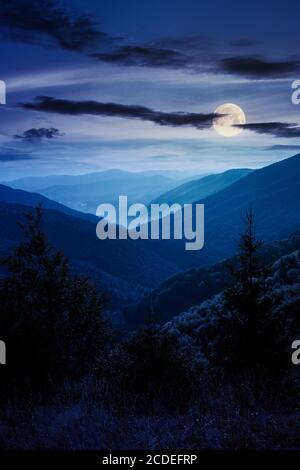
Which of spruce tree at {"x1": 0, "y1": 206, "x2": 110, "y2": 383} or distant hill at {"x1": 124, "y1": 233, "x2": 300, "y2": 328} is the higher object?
spruce tree at {"x1": 0, "y1": 206, "x2": 110, "y2": 383}

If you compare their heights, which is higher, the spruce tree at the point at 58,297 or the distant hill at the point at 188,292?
the spruce tree at the point at 58,297

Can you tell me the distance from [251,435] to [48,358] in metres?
5.66

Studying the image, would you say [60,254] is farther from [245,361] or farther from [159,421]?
[159,421]
